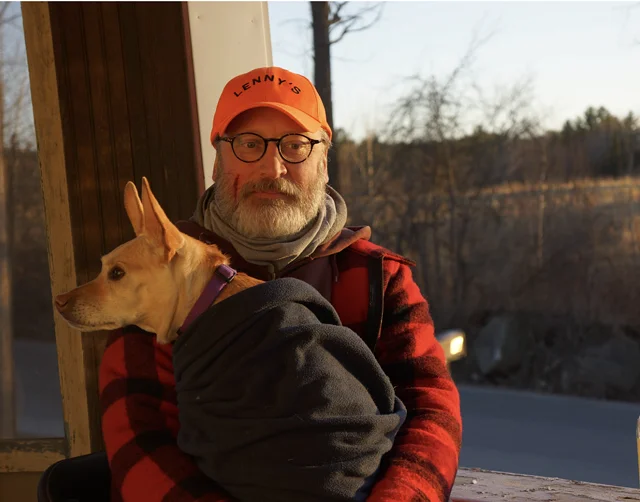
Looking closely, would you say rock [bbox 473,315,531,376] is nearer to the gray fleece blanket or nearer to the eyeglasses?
the eyeglasses

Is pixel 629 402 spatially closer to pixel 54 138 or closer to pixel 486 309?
pixel 486 309

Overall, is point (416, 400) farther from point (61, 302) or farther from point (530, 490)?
point (530, 490)

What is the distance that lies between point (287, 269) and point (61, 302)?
20.0 inches

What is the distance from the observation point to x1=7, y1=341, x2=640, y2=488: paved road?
245 inches

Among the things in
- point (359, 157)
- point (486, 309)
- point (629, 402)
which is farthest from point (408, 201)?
point (629, 402)

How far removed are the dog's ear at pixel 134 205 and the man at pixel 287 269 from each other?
27cm

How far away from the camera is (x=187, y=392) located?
1520 mm

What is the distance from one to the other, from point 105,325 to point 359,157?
7.60 metres

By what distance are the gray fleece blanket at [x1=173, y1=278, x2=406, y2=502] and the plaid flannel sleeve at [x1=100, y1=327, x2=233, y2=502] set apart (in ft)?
0.23

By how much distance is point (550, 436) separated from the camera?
676 centimetres

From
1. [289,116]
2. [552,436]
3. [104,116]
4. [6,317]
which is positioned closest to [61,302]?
[289,116]

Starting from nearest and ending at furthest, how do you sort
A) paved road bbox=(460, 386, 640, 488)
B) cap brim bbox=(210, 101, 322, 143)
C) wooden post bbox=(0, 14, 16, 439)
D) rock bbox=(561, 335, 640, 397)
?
cap brim bbox=(210, 101, 322, 143), wooden post bbox=(0, 14, 16, 439), paved road bbox=(460, 386, 640, 488), rock bbox=(561, 335, 640, 397)

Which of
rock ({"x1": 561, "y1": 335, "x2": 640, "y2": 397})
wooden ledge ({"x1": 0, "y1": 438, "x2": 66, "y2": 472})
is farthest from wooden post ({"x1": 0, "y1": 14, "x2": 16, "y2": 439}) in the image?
→ rock ({"x1": 561, "y1": 335, "x2": 640, "y2": 397})

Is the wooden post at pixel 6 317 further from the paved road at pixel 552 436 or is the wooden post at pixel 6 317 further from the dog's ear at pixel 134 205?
the paved road at pixel 552 436
